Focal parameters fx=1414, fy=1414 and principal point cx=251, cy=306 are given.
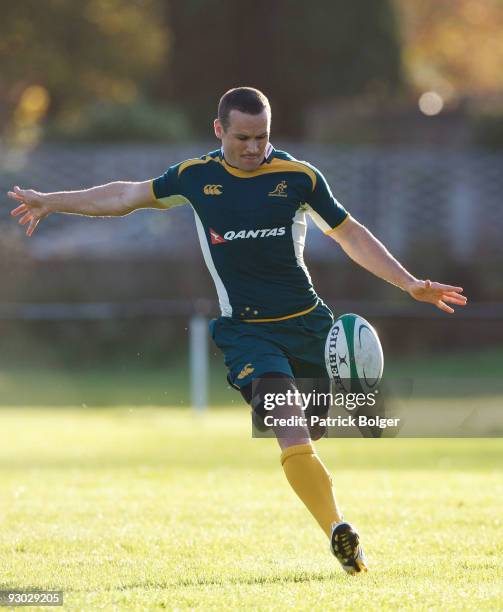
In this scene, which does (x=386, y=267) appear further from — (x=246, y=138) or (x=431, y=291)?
(x=246, y=138)

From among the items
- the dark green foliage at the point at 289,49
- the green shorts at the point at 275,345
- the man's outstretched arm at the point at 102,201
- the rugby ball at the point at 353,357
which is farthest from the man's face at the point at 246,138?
the dark green foliage at the point at 289,49

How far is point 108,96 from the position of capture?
3678 cm

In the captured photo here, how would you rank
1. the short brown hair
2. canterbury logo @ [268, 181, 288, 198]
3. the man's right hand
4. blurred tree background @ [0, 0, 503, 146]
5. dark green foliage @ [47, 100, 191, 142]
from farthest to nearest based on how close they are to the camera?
blurred tree background @ [0, 0, 503, 146] → dark green foliage @ [47, 100, 191, 142] → the man's right hand → canterbury logo @ [268, 181, 288, 198] → the short brown hair

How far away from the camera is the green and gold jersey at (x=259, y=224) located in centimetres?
729

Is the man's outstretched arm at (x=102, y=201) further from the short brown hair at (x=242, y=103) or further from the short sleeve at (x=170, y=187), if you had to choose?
the short brown hair at (x=242, y=103)

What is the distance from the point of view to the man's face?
706cm

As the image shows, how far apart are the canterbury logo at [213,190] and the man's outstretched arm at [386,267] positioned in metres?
0.64

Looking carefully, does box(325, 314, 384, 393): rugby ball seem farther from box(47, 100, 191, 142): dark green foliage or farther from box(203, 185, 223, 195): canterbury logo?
box(47, 100, 191, 142): dark green foliage

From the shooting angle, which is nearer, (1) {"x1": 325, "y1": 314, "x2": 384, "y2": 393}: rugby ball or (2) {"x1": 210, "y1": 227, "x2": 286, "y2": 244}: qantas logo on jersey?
(1) {"x1": 325, "y1": 314, "x2": 384, "y2": 393}: rugby ball

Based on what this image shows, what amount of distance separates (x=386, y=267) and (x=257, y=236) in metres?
0.68

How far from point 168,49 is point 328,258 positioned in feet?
39.5

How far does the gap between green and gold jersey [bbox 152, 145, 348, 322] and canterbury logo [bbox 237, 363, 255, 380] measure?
34 cm

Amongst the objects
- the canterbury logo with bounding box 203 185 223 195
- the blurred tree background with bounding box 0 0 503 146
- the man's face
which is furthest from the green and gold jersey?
the blurred tree background with bounding box 0 0 503 146

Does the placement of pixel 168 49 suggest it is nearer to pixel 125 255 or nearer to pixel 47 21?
pixel 47 21
